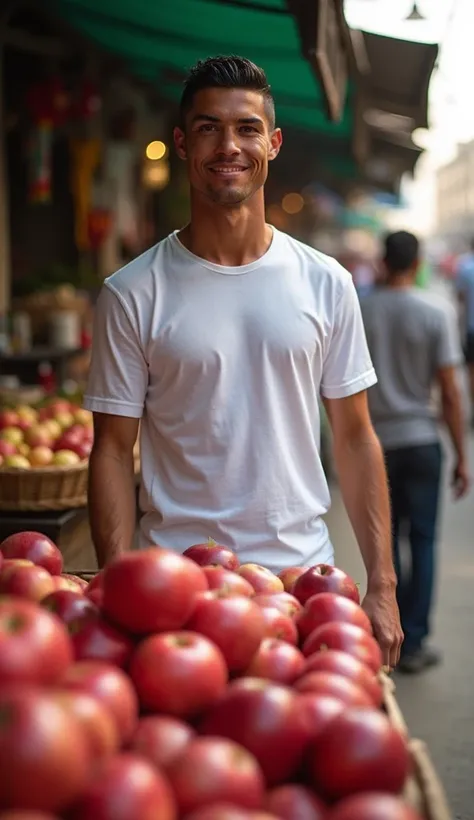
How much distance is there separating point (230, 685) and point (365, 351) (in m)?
1.46

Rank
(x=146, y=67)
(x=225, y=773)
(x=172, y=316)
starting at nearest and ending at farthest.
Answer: (x=225, y=773)
(x=172, y=316)
(x=146, y=67)

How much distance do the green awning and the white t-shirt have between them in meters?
2.28

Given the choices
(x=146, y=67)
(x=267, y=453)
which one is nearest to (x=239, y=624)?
(x=267, y=453)

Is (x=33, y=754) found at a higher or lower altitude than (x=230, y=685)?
higher

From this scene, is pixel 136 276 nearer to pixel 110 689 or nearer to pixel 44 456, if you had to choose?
pixel 110 689

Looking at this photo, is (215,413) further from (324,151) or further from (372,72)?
(324,151)

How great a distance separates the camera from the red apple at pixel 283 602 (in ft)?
7.12

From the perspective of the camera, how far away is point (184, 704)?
1671 mm

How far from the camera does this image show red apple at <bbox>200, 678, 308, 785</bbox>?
1572mm

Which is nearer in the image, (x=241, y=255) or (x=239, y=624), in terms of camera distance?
(x=239, y=624)

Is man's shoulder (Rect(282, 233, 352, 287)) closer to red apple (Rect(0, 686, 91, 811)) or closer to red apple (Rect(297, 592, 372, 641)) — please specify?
red apple (Rect(297, 592, 372, 641))

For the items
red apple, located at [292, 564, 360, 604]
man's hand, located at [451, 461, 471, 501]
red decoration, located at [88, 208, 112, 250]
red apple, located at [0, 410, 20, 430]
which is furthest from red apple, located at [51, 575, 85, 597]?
red decoration, located at [88, 208, 112, 250]

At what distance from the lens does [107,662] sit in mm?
1749

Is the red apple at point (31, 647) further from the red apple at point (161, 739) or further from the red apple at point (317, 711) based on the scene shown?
the red apple at point (317, 711)
